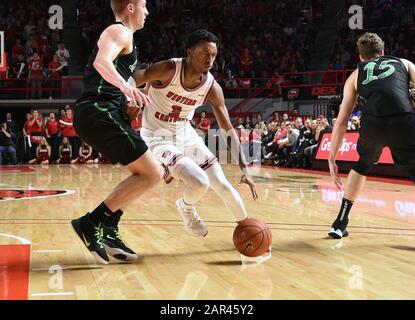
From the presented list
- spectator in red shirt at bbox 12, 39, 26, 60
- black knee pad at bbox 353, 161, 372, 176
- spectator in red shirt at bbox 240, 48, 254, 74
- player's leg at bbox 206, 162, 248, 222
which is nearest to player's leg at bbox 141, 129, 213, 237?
player's leg at bbox 206, 162, 248, 222

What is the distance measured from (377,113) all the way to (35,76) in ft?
52.5

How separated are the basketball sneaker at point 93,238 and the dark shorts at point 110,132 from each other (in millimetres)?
481

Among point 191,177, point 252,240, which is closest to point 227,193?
point 191,177

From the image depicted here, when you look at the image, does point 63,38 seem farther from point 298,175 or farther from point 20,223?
point 20,223

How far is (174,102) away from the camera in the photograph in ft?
14.3

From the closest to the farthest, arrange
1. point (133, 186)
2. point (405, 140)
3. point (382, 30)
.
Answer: point (133, 186)
point (405, 140)
point (382, 30)

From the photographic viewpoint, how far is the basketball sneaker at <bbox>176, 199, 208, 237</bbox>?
177 inches

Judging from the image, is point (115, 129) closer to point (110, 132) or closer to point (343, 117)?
point (110, 132)

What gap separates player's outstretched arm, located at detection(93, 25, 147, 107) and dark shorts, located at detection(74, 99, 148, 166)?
355 mm

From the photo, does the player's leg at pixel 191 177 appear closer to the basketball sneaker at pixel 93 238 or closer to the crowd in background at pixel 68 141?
the basketball sneaker at pixel 93 238

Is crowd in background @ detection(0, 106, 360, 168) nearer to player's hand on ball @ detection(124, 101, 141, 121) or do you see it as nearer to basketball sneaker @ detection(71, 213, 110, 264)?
basketball sneaker @ detection(71, 213, 110, 264)
